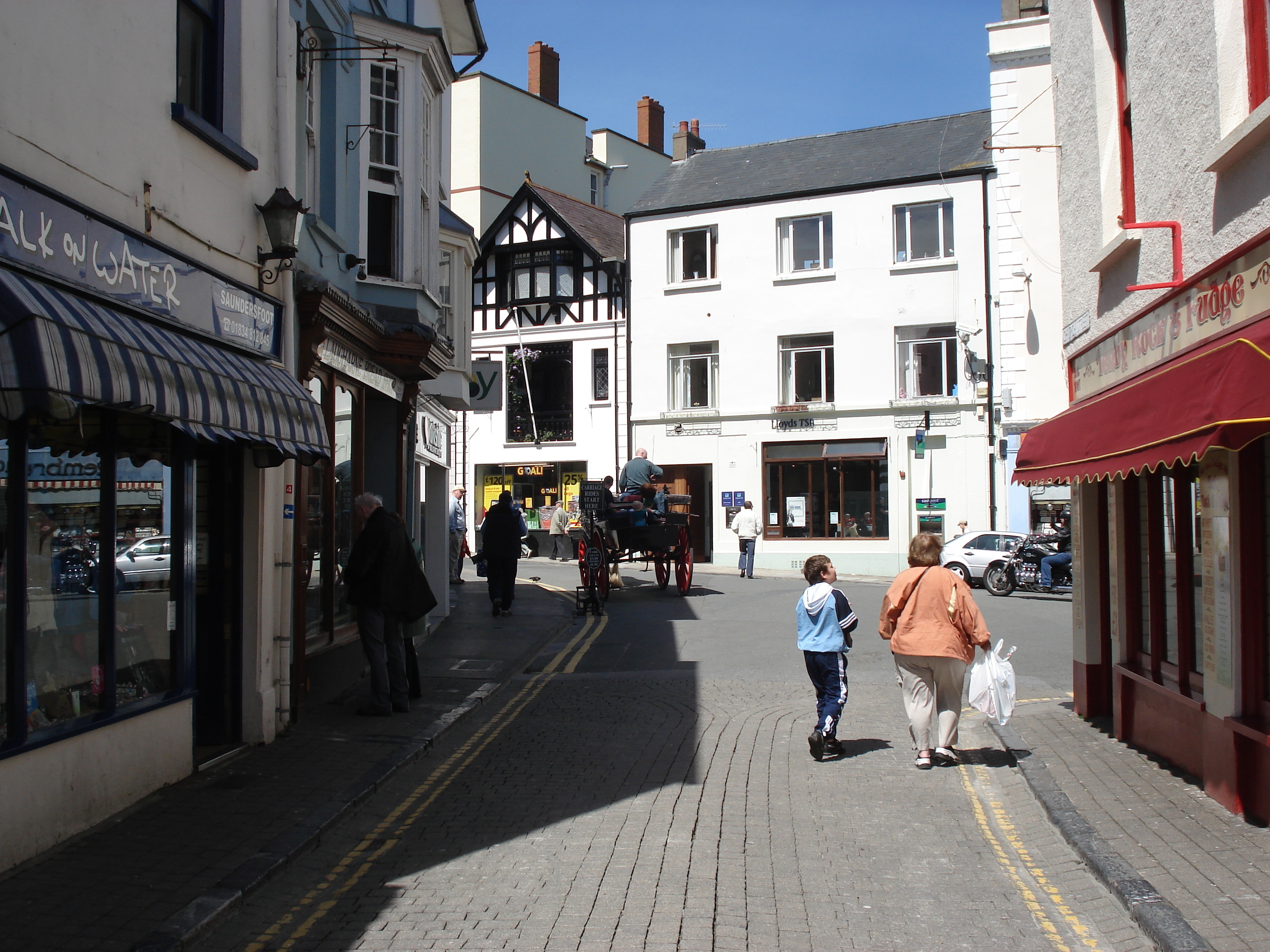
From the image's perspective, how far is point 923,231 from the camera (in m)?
28.1

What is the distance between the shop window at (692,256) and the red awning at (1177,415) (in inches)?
898

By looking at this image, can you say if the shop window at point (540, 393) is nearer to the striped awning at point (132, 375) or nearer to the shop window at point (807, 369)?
the shop window at point (807, 369)

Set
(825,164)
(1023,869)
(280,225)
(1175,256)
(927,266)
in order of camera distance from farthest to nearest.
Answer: (825,164) → (927,266) → (280,225) → (1175,256) → (1023,869)

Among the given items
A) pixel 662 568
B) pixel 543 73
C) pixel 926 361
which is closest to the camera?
pixel 662 568

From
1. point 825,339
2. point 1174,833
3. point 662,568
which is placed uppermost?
point 825,339

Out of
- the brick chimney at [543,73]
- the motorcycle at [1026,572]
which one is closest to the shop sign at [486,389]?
the motorcycle at [1026,572]

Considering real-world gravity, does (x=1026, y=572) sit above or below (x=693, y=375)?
below

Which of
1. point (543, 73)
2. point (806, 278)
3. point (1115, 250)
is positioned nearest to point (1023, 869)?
point (1115, 250)

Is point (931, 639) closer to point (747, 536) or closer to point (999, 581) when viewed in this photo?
point (999, 581)

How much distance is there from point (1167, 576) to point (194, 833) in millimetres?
6580

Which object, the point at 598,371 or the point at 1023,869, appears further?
the point at 598,371

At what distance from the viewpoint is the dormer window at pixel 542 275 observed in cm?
3350

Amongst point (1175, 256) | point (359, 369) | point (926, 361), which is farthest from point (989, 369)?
point (1175, 256)

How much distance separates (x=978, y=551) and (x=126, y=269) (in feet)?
62.8
